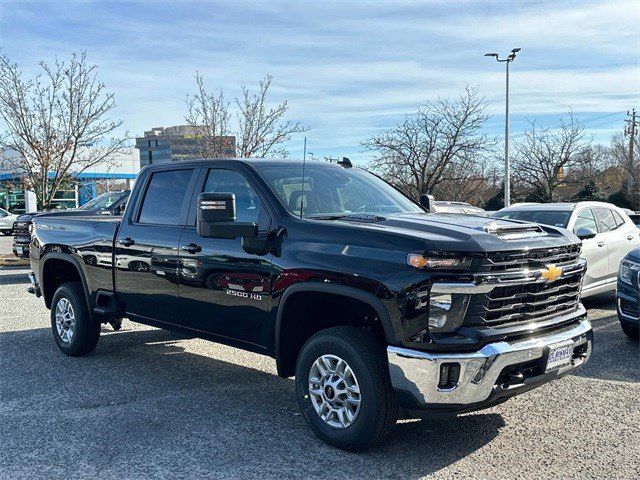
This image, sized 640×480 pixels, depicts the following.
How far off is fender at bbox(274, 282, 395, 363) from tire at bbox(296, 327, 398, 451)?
20cm

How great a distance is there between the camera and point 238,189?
16.9ft

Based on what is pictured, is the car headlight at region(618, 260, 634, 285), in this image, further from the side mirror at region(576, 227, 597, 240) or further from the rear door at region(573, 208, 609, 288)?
the rear door at region(573, 208, 609, 288)

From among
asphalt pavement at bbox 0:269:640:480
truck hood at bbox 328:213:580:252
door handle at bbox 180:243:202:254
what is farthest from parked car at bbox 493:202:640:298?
door handle at bbox 180:243:202:254

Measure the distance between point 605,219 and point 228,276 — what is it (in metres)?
6.96

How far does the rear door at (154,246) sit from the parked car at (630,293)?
15.4ft

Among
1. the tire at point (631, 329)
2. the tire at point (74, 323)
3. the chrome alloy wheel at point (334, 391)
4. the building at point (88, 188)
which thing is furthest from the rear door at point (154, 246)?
the building at point (88, 188)

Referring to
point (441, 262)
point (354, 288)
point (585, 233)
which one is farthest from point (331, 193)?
point (585, 233)

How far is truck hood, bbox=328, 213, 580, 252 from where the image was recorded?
3.81 metres

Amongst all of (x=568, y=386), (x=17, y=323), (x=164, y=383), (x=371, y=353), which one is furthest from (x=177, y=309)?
(x=17, y=323)

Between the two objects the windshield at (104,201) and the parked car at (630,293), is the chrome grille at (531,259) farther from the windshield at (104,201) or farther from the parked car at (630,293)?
the windshield at (104,201)

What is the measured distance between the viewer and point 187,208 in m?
5.51

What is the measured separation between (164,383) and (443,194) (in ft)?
94.8

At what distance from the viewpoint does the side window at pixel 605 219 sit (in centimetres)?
948

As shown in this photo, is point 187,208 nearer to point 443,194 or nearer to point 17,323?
point 17,323
